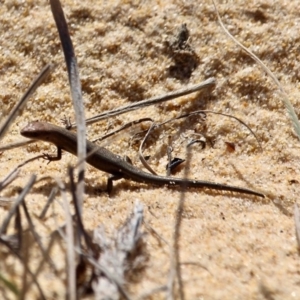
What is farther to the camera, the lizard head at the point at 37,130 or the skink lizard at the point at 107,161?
the lizard head at the point at 37,130

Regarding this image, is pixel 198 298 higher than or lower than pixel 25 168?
lower

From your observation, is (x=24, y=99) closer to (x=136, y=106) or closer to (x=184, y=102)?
(x=136, y=106)

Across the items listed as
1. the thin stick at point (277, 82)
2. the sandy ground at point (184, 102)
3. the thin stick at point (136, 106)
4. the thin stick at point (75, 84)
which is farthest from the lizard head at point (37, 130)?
the thin stick at point (277, 82)

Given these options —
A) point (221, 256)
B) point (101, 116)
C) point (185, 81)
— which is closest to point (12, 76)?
point (101, 116)

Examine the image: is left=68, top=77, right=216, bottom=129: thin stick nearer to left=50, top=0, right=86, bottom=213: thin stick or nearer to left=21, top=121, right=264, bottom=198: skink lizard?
left=21, top=121, right=264, bottom=198: skink lizard

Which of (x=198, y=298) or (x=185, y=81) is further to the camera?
(x=185, y=81)

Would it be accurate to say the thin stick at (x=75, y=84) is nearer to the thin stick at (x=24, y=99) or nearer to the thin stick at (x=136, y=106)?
the thin stick at (x=24, y=99)

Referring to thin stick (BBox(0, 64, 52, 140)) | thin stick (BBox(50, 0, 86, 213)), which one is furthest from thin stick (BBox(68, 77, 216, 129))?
thin stick (BBox(0, 64, 52, 140))

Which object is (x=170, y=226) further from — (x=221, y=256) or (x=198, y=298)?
(x=198, y=298)
